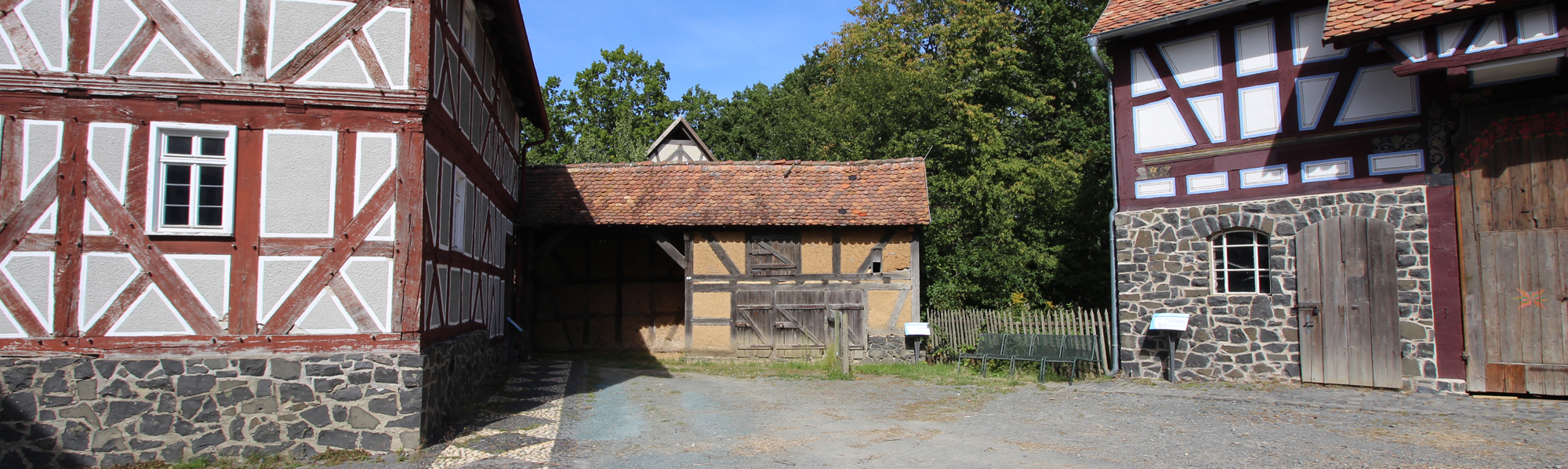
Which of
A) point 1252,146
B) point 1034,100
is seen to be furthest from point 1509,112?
point 1034,100

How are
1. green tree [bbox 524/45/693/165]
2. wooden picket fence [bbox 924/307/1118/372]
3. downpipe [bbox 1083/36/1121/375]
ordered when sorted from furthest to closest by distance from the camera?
green tree [bbox 524/45/693/165] → wooden picket fence [bbox 924/307/1118/372] → downpipe [bbox 1083/36/1121/375]

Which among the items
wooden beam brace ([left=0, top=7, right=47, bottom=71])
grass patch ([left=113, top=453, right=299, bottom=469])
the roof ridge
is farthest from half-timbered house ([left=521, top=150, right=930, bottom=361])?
wooden beam brace ([left=0, top=7, right=47, bottom=71])

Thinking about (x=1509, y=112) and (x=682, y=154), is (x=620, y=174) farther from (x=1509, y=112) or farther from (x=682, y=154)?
(x=1509, y=112)

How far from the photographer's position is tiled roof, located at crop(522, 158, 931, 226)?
1558 centimetres

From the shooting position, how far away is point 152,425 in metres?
7.10

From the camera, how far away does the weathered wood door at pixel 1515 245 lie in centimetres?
948

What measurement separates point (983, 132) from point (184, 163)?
17962 mm

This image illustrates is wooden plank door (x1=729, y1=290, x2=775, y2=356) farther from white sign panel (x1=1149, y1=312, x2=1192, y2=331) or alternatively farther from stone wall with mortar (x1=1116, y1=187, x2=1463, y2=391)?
white sign panel (x1=1149, y1=312, x2=1192, y2=331)

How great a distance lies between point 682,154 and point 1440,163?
20878 millimetres

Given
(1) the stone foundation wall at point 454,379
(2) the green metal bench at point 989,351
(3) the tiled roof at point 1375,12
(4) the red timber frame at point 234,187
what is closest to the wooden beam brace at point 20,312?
(4) the red timber frame at point 234,187

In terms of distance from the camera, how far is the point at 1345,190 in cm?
1083

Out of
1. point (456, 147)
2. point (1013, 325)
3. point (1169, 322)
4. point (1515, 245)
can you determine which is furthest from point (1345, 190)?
point (456, 147)

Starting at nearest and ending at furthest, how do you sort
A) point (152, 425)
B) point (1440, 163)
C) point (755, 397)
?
point (152, 425) < point (1440, 163) < point (755, 397)

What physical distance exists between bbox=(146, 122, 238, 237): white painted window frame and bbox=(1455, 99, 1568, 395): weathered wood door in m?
12.8
